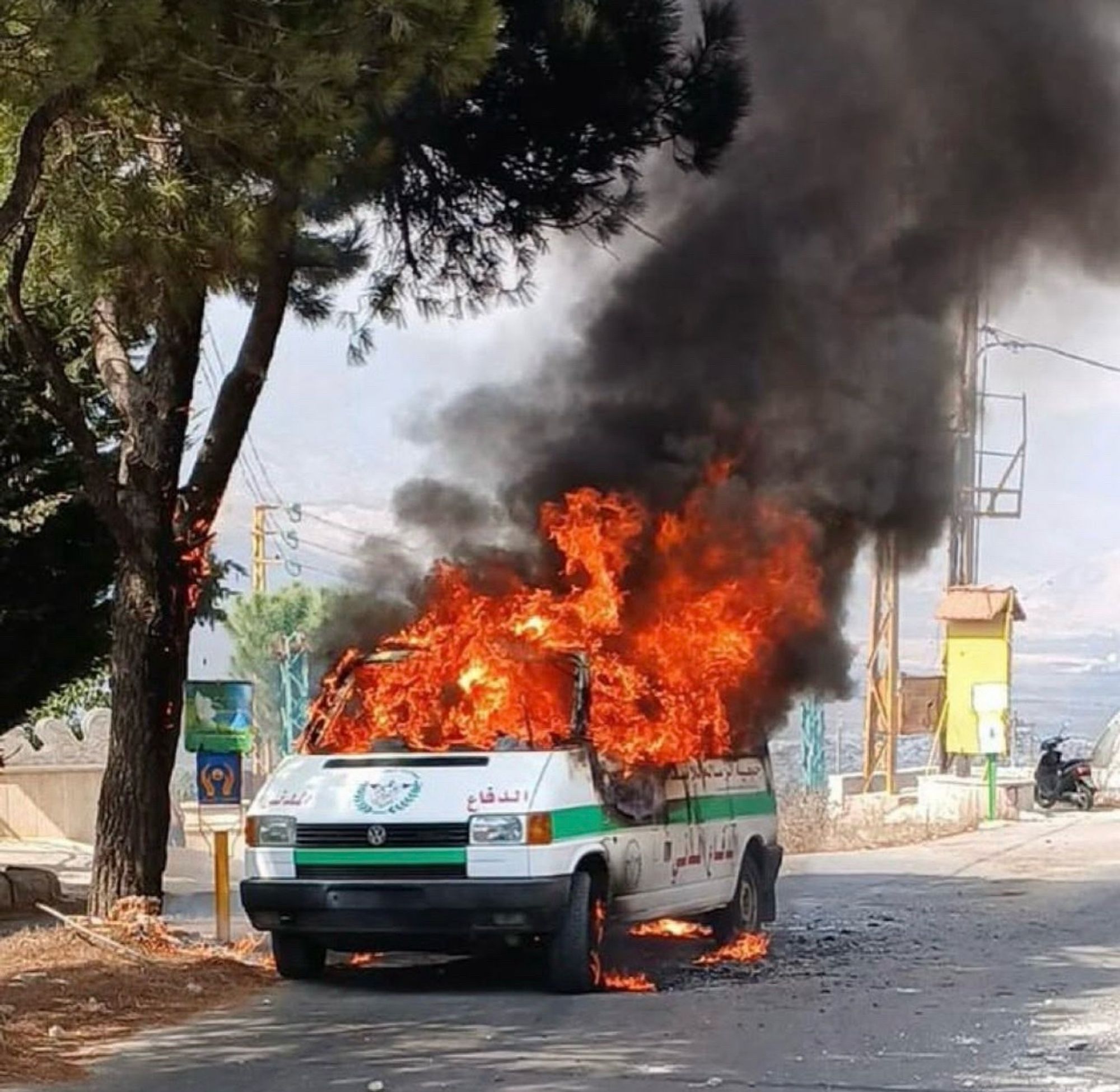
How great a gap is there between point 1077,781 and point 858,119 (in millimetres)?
14294

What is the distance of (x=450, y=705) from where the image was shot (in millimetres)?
10406

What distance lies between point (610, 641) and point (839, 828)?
10.2m

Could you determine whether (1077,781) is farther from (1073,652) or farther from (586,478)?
(1073,652)

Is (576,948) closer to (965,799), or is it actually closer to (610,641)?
(610,641)

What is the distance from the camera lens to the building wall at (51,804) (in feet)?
68.0

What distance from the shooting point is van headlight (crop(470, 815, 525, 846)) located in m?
9.30

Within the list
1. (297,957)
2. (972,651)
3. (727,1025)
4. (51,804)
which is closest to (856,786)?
(972,651)

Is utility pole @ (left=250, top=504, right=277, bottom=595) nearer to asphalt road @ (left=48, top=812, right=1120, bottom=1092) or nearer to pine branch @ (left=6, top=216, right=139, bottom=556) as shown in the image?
pine branch @ (left=6, top=216, right=139, bottom=556)

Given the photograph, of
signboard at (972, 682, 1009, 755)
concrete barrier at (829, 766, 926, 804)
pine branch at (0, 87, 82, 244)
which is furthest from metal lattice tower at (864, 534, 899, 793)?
pine branch at (0, 87, 82, 244)

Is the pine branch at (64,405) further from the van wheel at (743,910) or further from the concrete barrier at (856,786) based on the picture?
the concrete barrier at (856,786)

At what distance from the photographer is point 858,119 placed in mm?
13039

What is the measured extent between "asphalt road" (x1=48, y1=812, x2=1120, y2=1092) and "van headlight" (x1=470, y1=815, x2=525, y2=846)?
836mm

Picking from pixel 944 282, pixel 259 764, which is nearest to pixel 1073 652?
pixel 259 764

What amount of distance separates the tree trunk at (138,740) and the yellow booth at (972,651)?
14.5 m
